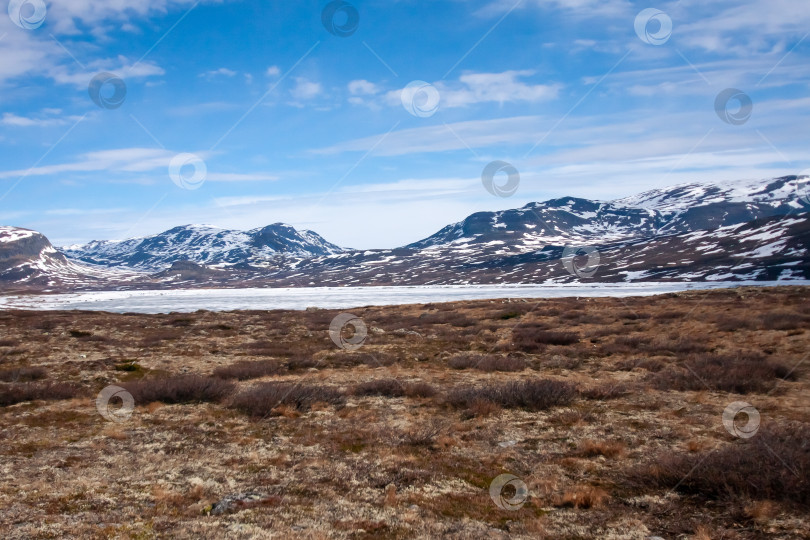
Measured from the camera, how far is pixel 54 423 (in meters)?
15.8

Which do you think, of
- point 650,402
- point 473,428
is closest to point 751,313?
point 650,402

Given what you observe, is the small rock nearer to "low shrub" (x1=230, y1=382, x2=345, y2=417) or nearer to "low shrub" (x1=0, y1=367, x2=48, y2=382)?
"low shrub" (x1=230, y1=382, x2=345, y2=417)

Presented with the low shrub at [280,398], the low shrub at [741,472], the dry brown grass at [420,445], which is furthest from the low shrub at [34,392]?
the low shrub at [741,472]

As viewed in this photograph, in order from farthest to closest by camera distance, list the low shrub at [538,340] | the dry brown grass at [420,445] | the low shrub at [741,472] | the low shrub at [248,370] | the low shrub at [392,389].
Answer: the low shrub at [538,340] < the low shrub at [248,370] < the low shrub at [392,389] < the low shrub at [741,472] < the dry brown grass at [420,445]

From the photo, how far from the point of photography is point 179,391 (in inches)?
752

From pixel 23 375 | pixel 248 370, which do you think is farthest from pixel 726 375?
pixel 23 375

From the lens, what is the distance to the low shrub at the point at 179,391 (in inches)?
741

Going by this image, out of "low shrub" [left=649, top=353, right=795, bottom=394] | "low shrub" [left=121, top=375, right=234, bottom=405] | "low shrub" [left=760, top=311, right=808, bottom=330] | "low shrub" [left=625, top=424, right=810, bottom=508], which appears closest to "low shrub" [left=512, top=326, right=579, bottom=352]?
"low shrub" [left=649, top=353, right=795, bottom=394]

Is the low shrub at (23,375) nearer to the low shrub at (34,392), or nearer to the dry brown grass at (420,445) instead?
the dry brown grass at (420,445)

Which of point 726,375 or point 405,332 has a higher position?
point 726,375

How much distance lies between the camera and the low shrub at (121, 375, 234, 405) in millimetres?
18812

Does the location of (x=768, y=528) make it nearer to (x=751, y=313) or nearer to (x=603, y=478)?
(x=603, y=478)

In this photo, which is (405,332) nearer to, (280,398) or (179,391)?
(280,398)

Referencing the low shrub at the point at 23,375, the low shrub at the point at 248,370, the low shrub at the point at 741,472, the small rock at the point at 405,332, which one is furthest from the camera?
the small rock at the point at 405,332
